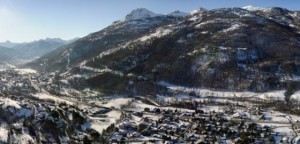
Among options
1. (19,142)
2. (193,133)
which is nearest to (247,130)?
(193,133)

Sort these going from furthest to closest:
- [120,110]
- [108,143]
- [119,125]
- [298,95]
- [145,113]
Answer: [298,95] < [120,110] < [145,113] < [119,125] < [108,143]

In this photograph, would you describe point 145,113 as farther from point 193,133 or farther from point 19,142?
point 19,142


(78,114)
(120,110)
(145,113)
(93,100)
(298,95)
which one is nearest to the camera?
(78,114)

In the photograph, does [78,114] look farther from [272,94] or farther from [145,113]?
[272,94]

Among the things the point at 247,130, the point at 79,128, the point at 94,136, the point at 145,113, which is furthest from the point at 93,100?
the point at 247,130

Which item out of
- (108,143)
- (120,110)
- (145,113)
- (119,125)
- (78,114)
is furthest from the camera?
(120,110)

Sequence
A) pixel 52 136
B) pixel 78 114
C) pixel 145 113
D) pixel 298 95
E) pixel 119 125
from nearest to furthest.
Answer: pixel 52 136, pixel 119 125, pixel 78 114, pixel 145 113, pixel 298 95

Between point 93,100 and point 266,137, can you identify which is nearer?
point 266,137

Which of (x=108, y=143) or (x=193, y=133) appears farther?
(x=193, y=133)
